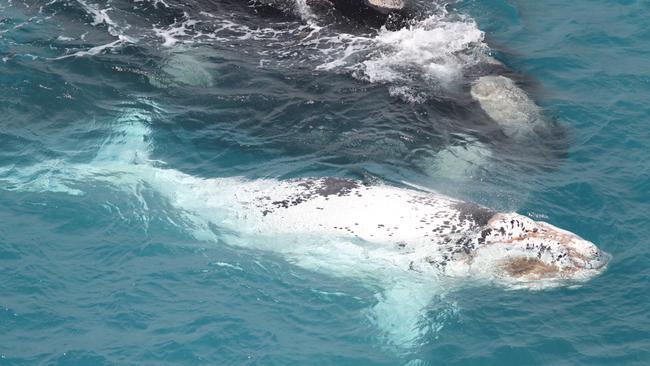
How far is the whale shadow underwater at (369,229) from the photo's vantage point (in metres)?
13.4

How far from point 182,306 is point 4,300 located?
303cm

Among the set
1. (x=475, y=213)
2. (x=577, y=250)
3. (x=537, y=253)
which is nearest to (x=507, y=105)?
(x=475, y=213)

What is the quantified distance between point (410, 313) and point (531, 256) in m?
2.37

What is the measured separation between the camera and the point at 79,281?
534 inches

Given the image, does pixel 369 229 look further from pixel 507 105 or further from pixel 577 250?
pixel 507 105

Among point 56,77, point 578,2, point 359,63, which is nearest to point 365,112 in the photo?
point 359,63

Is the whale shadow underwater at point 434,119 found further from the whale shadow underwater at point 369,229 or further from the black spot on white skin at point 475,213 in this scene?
the black spot on white skin at point 475,213

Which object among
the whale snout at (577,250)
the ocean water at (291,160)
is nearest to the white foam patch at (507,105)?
the ocean water at (291,160)

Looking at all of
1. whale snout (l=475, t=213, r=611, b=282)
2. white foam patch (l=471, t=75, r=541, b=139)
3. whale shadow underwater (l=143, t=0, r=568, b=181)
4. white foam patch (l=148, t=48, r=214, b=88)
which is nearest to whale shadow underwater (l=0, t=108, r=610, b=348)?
whale snout (l=475, t=213, r=611, b=282)

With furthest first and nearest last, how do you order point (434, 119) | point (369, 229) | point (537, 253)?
1. point (434, 119)
2. point (369, 229)
3. point (537, 253)

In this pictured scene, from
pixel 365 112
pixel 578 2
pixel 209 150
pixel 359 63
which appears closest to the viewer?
pixel 209 150

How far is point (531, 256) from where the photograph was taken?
13.3m

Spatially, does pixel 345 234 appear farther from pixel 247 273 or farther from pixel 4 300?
pixel 4 300

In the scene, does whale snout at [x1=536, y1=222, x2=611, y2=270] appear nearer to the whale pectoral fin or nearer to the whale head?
the whale head
